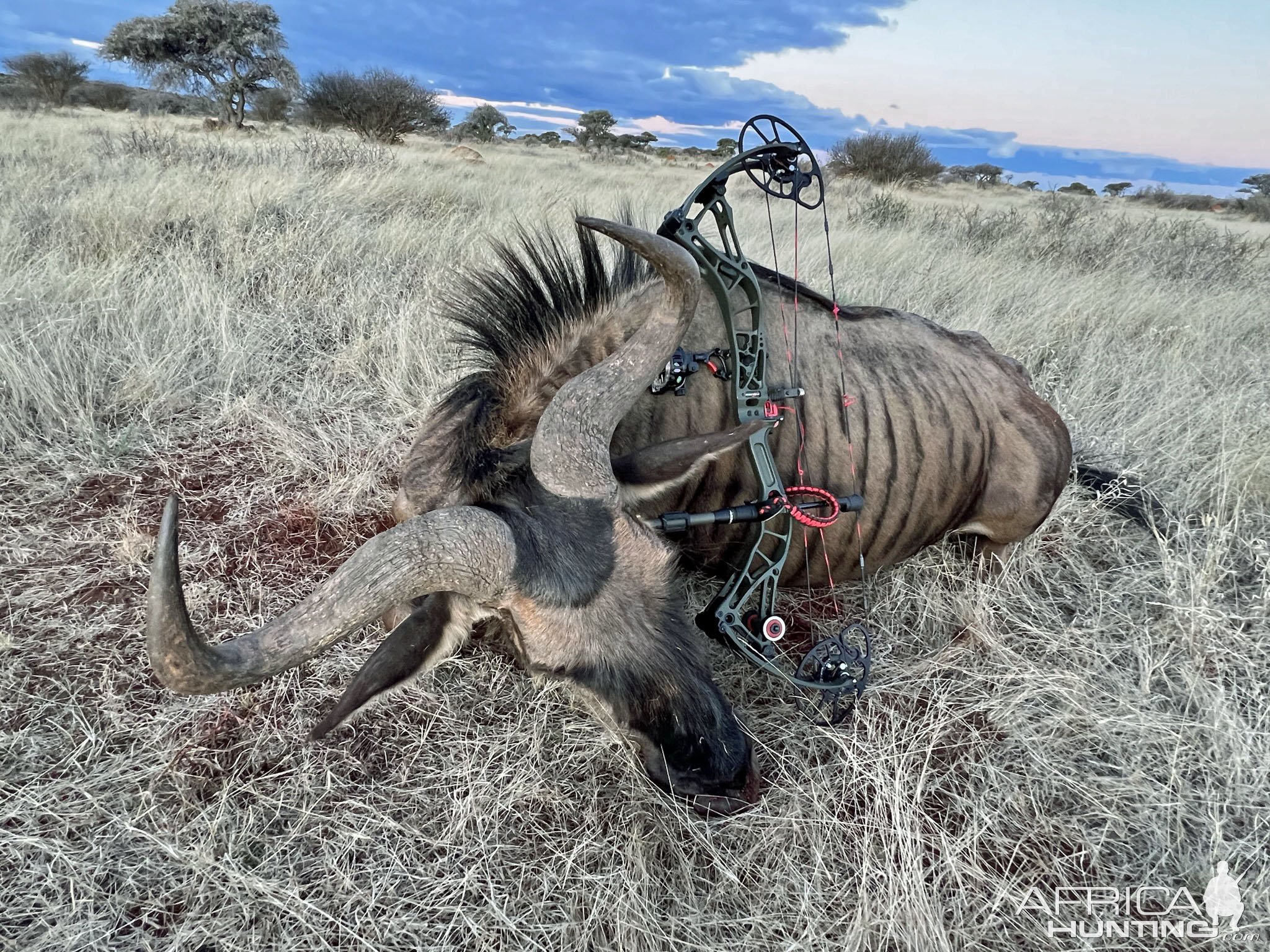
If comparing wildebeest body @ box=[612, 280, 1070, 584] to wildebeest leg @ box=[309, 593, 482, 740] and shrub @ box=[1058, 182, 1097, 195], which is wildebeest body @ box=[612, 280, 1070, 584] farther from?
shrub @ box=[1058, 182, 1097, 195]

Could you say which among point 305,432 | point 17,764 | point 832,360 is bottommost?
point 17,764

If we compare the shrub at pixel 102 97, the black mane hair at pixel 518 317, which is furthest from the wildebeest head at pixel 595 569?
the shrub at pixel 102 97

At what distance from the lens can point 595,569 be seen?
5.96 ft

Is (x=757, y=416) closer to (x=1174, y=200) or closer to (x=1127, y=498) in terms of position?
(x=1127, y=498)

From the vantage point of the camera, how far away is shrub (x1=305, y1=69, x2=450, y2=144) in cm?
1595

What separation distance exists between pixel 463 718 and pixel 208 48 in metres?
30.7

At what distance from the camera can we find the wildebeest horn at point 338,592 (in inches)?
48.5

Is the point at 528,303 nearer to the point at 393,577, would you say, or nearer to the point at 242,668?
the point at 393,577

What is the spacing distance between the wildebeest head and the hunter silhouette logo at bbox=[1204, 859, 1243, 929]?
1193 millimetres

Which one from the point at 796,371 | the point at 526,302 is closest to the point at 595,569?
the point at 526,302

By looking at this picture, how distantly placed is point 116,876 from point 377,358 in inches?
123

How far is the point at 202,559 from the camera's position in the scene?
2891 mm

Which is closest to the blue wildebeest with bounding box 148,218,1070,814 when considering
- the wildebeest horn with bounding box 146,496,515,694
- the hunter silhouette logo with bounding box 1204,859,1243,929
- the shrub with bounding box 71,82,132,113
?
the wildebeest horn with bounding box 146,496,515,694

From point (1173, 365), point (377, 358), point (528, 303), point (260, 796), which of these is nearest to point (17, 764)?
point (260, 796)
